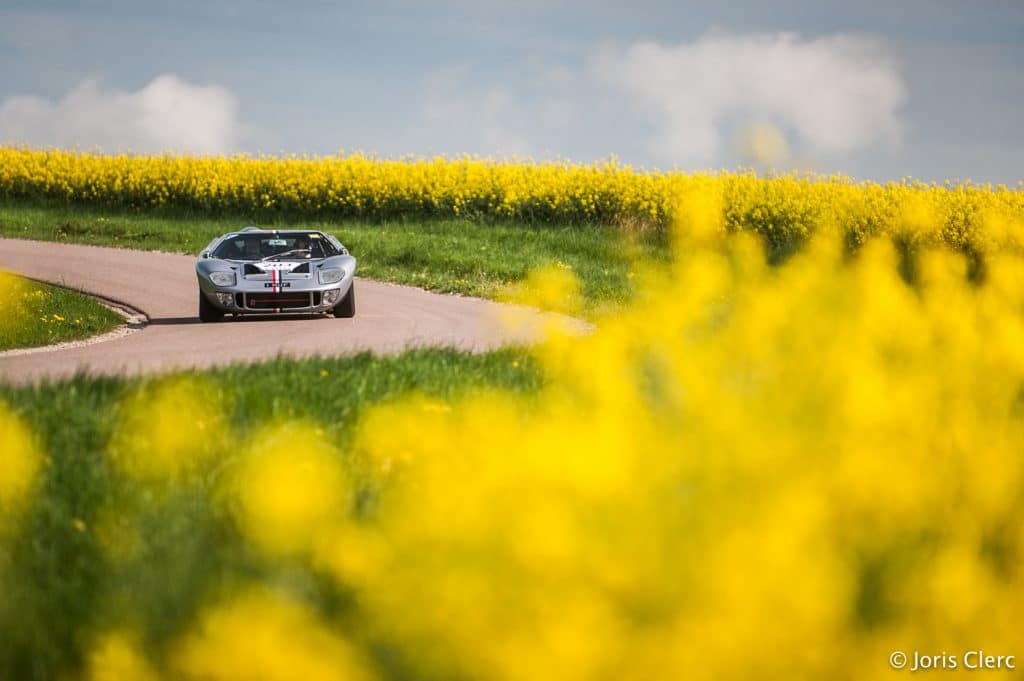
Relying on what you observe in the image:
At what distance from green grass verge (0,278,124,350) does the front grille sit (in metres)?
2.06

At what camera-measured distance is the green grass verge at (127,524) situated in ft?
14.1

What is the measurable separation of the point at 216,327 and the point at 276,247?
1.46 metres

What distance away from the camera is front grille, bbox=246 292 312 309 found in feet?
48.3

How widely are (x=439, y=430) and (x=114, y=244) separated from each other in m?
23.4

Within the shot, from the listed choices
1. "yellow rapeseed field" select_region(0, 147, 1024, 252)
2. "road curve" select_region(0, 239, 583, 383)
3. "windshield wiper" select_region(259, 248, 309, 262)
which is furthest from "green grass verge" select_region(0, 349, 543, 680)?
"yellow rapeseed field" select_region(0, 147, 1024, 252)

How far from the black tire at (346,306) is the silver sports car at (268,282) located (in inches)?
0.8

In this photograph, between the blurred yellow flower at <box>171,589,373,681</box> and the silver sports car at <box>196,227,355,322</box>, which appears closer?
the blurred yellow flower at <box>171,589,373,681</box>

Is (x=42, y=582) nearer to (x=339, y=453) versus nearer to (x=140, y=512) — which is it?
(x=140, y=512)

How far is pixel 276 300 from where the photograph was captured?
48.4 ft

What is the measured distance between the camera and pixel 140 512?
5.13 meters

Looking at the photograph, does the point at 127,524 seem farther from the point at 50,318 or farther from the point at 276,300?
the point at 50,318

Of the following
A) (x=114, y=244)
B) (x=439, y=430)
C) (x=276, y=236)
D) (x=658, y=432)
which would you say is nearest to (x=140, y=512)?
(x=439, y=430)

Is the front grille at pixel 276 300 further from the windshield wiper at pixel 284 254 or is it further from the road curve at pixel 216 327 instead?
the windshield wiper at pixel 284 254

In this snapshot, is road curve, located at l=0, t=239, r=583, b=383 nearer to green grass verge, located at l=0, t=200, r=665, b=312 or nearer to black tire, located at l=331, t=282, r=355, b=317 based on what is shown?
black tire, located at l=331, t=282, r=355, b=317
